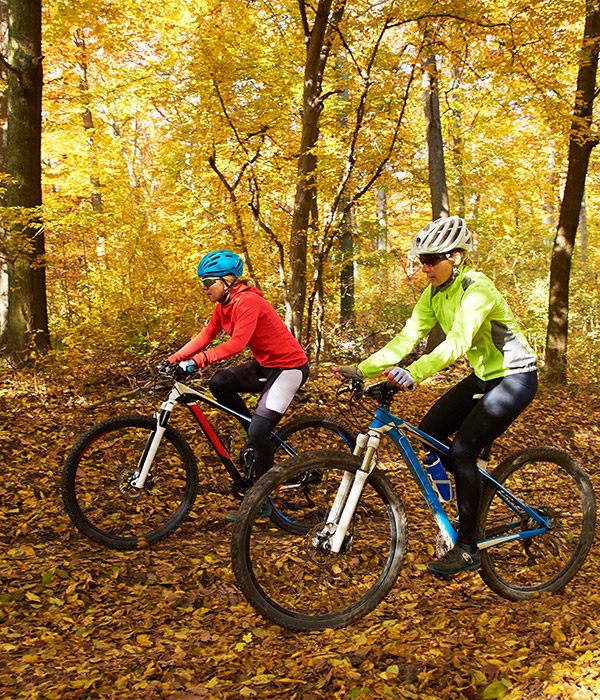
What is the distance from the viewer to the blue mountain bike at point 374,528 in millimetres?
3166

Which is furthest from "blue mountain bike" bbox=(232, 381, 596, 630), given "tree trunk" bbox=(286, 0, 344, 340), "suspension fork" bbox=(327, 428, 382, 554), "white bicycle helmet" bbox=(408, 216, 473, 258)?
"tree trunk" bbox=(286, 0, 344, 340)

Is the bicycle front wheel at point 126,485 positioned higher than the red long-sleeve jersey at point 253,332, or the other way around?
the red long-sleeve jersey at point 253,332

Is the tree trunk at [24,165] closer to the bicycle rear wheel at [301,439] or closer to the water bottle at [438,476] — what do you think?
the bicycle rear wheel at [301,439]

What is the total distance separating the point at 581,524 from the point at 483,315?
190 cm

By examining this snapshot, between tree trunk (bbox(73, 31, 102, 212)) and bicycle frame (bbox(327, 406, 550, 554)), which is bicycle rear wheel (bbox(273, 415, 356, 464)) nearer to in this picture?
bicycle frame (bbox(327, 406, 550, 554))

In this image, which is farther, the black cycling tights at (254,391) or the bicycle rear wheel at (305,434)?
the bicycle rear wheel at (305,434)

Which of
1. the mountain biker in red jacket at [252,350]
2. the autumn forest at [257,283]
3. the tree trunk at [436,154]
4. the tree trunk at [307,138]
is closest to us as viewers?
the autumn forest at [257,283]

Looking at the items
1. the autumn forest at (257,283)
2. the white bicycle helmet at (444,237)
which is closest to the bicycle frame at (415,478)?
the autumn forest at (257,283)

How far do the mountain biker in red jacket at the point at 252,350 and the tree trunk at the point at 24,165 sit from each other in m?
4.53

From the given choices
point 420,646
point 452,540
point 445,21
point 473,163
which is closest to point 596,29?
point 445,21

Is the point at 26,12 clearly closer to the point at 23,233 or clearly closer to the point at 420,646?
the point at 23,233

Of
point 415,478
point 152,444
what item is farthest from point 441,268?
point 152,444

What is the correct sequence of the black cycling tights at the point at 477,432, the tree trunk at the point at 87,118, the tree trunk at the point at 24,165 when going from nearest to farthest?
1. the black cycling tights at the point at 477,432
2. the tree trunk at the point at 24,165
3. the tree trunk at the point at 87,118

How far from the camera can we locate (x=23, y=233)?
7531 millimetres
